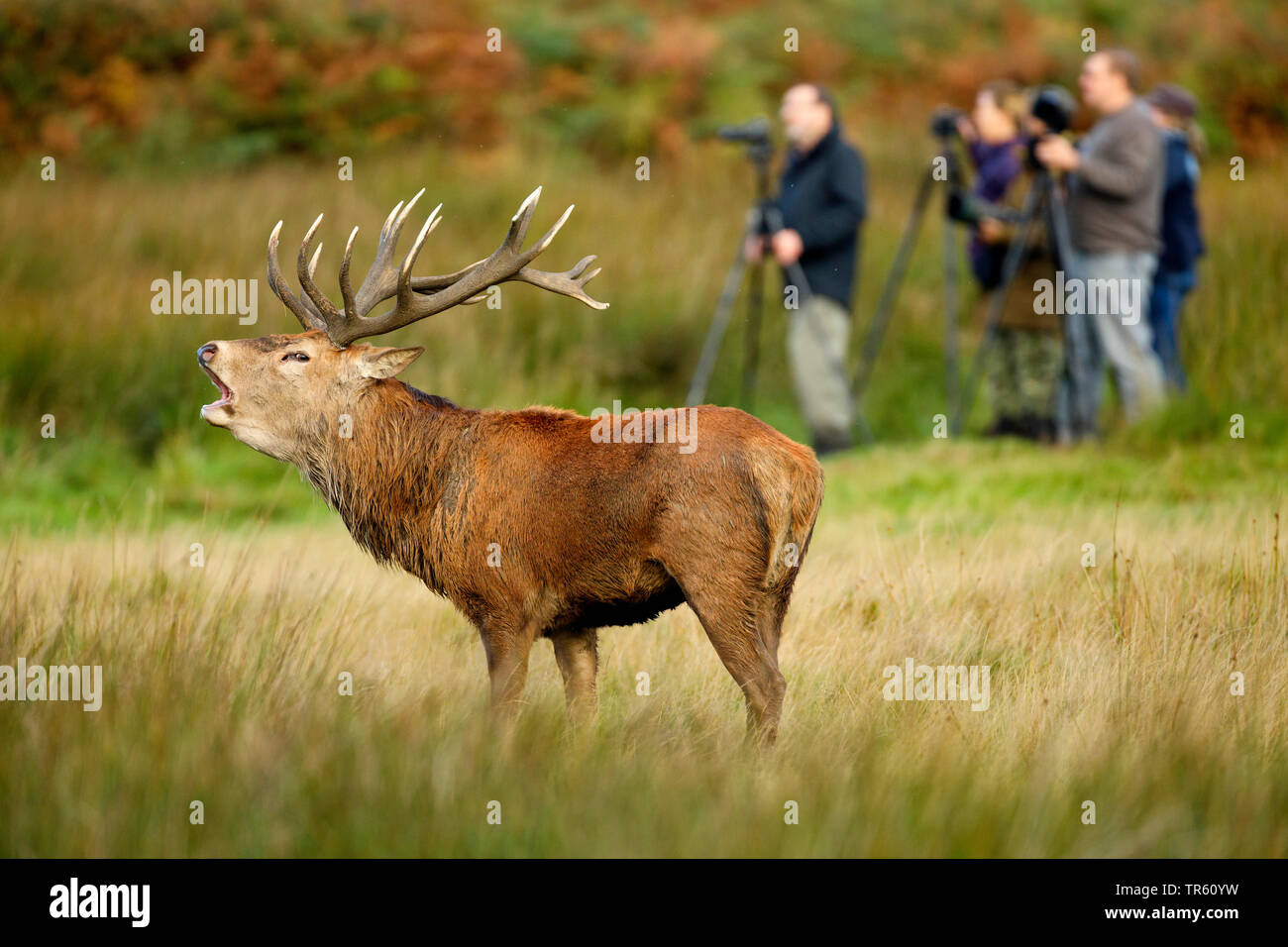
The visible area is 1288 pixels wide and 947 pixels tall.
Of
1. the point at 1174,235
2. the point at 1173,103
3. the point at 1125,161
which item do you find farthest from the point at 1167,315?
the point at 1173,103

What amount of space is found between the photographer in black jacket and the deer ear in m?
5.76

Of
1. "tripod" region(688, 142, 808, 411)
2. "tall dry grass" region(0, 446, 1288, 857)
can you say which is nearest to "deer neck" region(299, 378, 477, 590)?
"tall dry grass" region(0, 446, 1288, 857)

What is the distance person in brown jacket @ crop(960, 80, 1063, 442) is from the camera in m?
11.2

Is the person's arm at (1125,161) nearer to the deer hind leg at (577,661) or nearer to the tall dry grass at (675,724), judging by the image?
the tall dry grass at (675,724)

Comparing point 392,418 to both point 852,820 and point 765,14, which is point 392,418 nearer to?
point 852,820

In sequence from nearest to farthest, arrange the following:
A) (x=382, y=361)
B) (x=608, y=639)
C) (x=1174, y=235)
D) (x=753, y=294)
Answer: (x=382, y=361) → (x=608, y=639) → (x=1174, y=235) → (x=753, y=294)

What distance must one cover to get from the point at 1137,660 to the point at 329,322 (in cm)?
332

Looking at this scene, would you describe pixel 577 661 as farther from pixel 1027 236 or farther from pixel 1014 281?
pixel 1027 236

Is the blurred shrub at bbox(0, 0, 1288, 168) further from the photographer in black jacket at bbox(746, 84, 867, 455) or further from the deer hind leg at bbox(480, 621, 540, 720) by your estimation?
the deer hind leg at bbox(480, 621, 540, 720)

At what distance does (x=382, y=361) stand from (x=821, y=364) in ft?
20.7

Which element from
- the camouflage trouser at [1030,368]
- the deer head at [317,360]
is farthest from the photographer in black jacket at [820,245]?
the deer head at [317,360]

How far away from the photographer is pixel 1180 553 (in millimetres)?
7059

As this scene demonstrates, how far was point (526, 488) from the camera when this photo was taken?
509 centimetres
